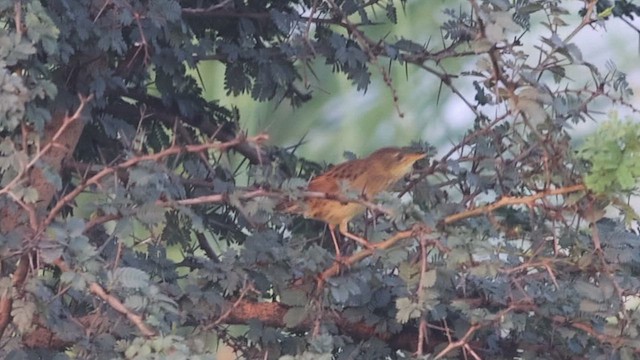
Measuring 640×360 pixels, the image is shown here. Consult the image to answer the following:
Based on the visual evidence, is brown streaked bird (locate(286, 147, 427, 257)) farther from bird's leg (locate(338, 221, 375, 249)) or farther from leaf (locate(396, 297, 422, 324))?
leaf (locate(396, 297, 422, 324))

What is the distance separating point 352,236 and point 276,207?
0.19m

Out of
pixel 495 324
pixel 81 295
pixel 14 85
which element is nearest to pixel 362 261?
pixel 495 324

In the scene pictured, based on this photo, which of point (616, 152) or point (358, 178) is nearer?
point (616, 152)

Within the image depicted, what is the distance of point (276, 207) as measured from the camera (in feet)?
7.68

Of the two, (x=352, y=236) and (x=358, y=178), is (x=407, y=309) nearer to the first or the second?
(x=352, y=236)

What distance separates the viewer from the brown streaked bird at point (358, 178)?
267 centimetres

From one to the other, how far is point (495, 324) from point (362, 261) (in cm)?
29

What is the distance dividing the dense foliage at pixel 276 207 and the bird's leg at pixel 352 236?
3 centimetres

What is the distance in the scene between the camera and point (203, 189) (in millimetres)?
2512

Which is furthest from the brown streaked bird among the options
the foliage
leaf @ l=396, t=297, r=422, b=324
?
the foliage

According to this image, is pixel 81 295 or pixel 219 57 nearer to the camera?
pixel 81 295

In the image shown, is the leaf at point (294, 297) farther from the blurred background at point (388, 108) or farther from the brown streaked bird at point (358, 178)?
the blurred background at point (388, 108)

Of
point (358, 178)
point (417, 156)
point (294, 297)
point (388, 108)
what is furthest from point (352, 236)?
point (388, 108)

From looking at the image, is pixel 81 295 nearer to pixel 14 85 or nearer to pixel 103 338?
pixel 103 338
